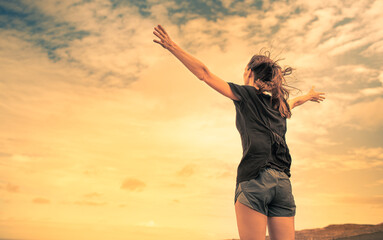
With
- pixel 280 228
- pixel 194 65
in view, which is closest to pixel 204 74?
pixel 194 65

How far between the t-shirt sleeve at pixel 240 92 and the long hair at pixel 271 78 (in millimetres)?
249

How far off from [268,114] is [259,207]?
0.97 m

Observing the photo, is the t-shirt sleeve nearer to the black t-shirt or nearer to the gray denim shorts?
the black t-shirt

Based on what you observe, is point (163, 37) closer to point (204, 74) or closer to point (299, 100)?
point (204, 74)

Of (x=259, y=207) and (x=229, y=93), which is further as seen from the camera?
(x=229, y=93)

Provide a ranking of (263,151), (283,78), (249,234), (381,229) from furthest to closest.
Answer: (381,229) → (283,78) → (263,151) → (249,234)

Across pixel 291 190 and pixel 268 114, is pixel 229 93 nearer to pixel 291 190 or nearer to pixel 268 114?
pixel 268 114

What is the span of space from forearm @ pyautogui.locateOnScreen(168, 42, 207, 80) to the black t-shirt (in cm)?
31

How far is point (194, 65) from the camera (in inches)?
133

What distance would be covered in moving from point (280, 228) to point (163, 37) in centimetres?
220

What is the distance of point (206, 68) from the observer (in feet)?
11.1

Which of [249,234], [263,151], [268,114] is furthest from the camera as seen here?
[268,114]

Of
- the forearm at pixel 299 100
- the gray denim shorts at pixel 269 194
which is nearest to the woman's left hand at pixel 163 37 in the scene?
the gray denim shorts at pixel 269 194

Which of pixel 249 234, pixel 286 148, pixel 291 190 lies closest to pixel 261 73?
pixel 286 148
